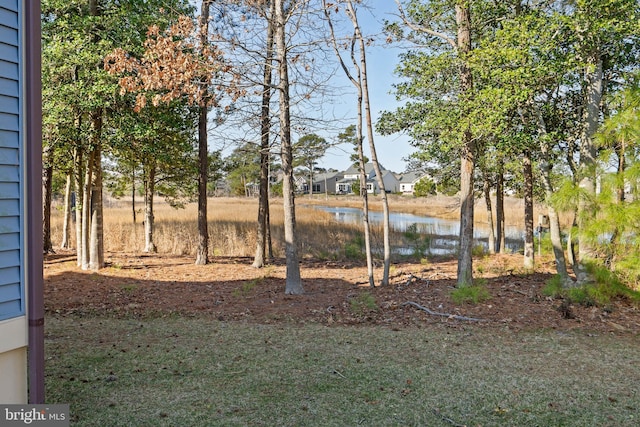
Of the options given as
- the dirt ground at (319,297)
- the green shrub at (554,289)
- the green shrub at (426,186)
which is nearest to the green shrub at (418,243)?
the green shrub at (426,186)

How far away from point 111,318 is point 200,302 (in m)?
1.29

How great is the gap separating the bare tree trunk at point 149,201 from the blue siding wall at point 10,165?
28.4ft

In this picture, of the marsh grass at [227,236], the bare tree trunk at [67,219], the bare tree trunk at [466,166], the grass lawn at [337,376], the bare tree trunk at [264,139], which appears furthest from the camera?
the marsh grass at [227,236]

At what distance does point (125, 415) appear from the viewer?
3.04 m

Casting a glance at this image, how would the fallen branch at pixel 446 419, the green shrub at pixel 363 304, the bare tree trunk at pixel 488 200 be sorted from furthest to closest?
1. the bare tree trunk at pixel 488 200
2. the green shrub at pixel 363 304
3. the fallen branch at pixel 446 419

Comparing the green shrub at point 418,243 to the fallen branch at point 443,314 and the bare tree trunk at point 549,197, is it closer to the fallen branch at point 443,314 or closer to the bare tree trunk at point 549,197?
the bare tree trunk at point 549,197

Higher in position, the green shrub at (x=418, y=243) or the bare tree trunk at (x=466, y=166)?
the bare tree trunk at (x=466, y=166)

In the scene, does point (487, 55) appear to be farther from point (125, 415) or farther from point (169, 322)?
point (125, 415)

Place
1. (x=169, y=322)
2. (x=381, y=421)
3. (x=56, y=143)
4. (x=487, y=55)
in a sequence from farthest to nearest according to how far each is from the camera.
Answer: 1. (x=56, y=143)
2. (x=487, y=55)
3. (x=169, y=322)
4. (x=381, y=421)

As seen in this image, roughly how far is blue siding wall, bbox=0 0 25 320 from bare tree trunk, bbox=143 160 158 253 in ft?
28.4

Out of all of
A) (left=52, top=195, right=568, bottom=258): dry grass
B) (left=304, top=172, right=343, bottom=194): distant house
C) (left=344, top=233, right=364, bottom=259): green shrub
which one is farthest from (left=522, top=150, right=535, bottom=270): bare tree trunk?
(left=304, top=172, right=343, bottom=194): distant house

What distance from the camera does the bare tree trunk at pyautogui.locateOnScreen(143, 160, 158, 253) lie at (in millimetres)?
11266

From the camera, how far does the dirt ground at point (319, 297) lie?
5.70 m

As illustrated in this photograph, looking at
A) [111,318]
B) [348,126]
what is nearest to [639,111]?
[348,126]
